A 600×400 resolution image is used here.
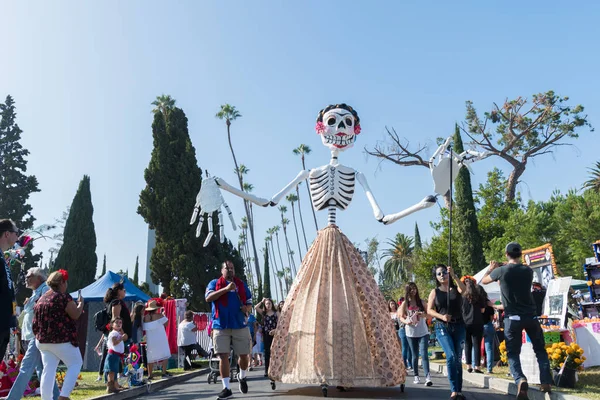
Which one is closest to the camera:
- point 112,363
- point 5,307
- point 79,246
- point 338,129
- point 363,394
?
point 5,307

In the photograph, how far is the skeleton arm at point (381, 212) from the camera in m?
6.65

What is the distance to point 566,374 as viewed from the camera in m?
6.97

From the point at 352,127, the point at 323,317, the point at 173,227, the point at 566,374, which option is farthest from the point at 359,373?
the point at 173,227

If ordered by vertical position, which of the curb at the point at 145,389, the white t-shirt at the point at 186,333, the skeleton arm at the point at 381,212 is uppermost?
the skeleton arm at the point at 381,212

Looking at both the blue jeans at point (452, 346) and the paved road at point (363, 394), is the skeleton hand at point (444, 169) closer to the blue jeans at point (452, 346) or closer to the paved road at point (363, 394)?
the blue jeans at point (452, 346)

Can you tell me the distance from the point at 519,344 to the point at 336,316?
2.12m

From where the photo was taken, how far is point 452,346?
21.0 ft

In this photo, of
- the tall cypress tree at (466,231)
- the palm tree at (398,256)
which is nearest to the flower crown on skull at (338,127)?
the tall cypress tree at (466,231)

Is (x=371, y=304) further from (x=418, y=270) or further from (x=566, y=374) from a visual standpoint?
(x=418, y=270)

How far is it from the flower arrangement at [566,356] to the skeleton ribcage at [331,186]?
3248 millimetres

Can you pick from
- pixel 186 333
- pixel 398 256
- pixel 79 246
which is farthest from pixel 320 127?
pixel 398 256

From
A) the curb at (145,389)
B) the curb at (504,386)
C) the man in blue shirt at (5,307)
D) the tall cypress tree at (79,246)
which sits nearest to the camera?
the man in blue shirt at (5,307)

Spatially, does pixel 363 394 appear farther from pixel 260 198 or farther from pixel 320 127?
pixel 320 127

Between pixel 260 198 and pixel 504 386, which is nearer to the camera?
pixel 260 198
